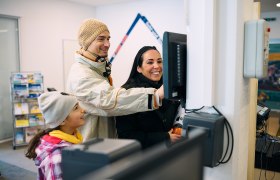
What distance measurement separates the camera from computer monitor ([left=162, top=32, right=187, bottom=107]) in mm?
1229

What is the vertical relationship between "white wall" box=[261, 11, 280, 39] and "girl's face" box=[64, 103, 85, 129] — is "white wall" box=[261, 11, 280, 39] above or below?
above

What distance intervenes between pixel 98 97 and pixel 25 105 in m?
3.93

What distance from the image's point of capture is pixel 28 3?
5.48 metres

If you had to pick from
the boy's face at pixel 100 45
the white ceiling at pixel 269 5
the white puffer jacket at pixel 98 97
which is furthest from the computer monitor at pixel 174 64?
the white ceiling at pixel 269 5

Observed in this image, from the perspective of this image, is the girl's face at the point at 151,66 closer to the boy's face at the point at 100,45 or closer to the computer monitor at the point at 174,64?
the boy's face at the point at 100,45

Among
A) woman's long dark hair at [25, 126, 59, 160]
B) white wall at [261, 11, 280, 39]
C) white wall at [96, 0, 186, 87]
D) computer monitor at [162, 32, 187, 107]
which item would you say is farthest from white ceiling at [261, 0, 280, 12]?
woman's long dark hair at [25, 126, 59, 160]

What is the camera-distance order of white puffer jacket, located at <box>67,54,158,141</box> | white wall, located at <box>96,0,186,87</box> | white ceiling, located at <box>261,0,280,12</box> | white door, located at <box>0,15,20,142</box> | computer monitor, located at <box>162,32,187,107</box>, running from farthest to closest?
white ceiling, located at <box>261,0,280,12</box> → white wall, located at <box>96,0,186,87</box> → white door, located at <box>0,15,20,142</box> → white puffer jacket, located at <box>67,54,158,141</box> → computer monitor, located at <box>162,32,187,107</box>

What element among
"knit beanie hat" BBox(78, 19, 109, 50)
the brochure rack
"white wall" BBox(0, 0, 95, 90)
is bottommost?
the brochure rack

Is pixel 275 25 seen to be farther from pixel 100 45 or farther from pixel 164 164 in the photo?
pixel 164 164

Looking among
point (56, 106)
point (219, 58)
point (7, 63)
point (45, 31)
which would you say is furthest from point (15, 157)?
point (219, 58)

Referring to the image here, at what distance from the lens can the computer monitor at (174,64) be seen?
1.23 meters

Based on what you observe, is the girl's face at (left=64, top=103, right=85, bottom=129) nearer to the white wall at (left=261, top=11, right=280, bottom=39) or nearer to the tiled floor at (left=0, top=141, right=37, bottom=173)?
the tiled floor at (left=0, top=141, right=37, bottom=173)

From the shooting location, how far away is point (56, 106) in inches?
62.8

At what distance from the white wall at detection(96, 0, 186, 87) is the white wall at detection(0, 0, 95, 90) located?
881 mm
